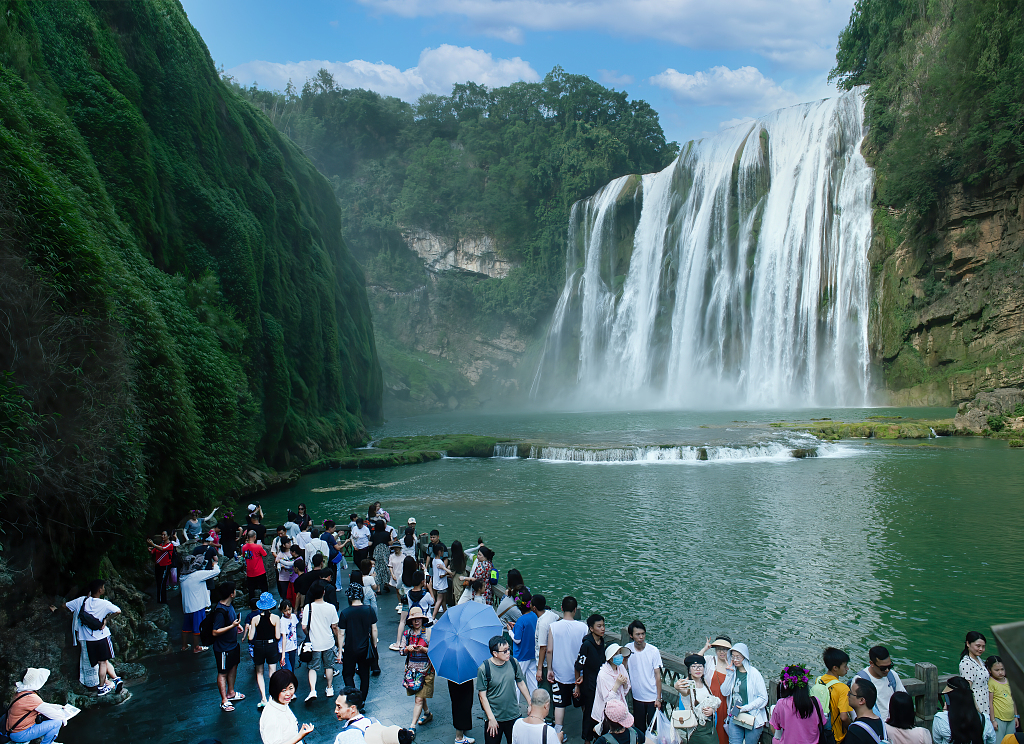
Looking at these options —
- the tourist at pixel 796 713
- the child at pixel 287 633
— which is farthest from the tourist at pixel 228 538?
the tourist at pixel 796 713

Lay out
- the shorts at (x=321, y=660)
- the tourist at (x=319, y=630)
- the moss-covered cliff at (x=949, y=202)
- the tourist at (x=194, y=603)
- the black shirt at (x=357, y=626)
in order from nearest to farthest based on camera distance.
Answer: the black shirt at (x=357, y=626) → the tourist at (x=319, y=630) → the shorts at (x=321, y=660) → the tourist at (x=194, y=603) → the moss-covered cliff at (x=949, y=202)

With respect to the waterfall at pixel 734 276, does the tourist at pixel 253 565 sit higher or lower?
lower

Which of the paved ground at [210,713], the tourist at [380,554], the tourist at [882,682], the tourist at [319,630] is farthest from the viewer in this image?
the tourist at [380,554]

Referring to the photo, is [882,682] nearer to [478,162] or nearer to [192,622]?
[192,622]

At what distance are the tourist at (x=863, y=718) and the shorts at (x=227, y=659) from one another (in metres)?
6.25

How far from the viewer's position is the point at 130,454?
400 inches

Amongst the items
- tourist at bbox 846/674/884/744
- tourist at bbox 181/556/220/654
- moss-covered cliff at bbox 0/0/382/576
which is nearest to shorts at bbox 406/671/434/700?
tourist at bbox 846/674/884/744

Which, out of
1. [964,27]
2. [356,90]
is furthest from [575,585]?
[356,90]

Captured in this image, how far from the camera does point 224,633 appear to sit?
741 centimetres

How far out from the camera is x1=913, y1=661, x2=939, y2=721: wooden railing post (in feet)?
18.0

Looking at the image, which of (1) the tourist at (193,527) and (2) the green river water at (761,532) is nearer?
(2) the green river water at (761,532)

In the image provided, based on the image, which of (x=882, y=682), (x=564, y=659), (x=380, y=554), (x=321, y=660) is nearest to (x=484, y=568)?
(x=321, y=660)

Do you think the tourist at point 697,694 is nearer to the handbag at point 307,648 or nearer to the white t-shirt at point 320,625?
the white t-shirt at point 320,625

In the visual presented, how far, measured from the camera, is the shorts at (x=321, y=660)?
757 centimetres
